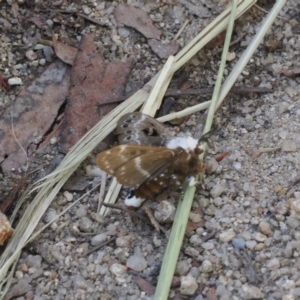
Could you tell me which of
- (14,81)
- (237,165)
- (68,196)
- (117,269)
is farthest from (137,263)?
(14,81)

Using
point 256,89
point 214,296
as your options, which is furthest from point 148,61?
point 214,296

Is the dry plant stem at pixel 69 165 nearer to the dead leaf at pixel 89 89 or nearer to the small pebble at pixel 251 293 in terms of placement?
the dead leaf at pixel 89 89

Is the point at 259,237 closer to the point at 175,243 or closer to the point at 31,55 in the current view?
the point at 175,243

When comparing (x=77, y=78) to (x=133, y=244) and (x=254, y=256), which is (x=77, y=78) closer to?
(x=133, y=244)

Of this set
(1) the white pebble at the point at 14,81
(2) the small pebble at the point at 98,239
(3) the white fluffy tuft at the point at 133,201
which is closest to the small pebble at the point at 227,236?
(3) the white fluffy tuft at the point at 133,201

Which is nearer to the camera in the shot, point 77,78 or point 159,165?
point 159,165

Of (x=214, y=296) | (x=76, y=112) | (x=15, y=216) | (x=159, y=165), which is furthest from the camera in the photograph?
(x=76, y=112)
